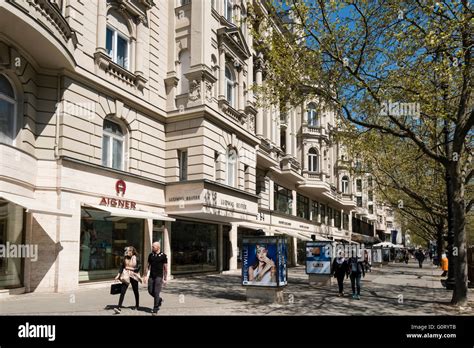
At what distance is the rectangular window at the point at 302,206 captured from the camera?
3859cm

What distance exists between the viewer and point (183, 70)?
21.7 m

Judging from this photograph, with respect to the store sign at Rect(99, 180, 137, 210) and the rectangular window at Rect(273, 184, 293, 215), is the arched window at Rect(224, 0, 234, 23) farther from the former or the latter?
the rectangular window at Rect(273, 184, 293, 215)

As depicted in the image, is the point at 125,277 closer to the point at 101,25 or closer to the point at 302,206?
the point at 101,25

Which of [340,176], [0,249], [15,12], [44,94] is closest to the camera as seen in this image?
[15,12]

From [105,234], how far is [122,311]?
21.8 feet

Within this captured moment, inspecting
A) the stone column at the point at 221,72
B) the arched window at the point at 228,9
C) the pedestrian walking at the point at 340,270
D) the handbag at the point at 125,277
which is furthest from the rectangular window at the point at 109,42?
the pedestrian walking at the point at 340,270

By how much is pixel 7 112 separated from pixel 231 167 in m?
12.7

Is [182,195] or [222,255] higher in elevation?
[182,195]

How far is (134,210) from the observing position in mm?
18047

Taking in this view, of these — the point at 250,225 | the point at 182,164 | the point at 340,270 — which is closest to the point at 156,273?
the point at 340,270

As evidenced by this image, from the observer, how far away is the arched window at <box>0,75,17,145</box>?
13.4 metres
